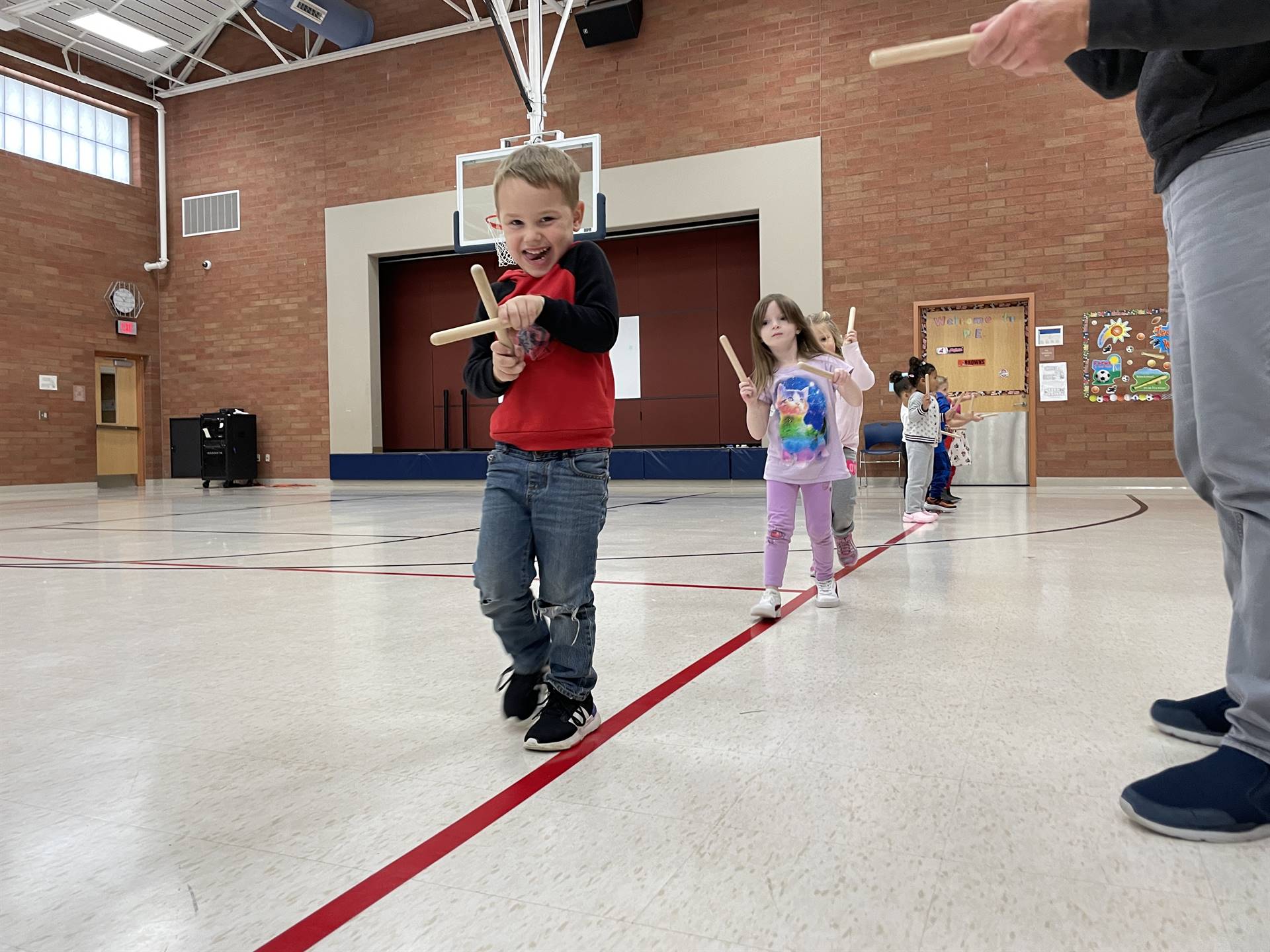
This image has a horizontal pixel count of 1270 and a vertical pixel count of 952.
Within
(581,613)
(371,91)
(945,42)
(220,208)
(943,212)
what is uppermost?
(371,91)

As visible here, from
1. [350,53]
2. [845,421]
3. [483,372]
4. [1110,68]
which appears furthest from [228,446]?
[1110,68]

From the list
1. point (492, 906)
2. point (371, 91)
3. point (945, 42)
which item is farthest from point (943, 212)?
point (492, 906)

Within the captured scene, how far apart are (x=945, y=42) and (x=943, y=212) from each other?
9.06 m

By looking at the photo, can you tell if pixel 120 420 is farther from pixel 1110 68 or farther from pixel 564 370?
pixel 1110 68

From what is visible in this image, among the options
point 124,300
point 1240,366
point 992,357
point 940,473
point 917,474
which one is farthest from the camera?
point 124,300

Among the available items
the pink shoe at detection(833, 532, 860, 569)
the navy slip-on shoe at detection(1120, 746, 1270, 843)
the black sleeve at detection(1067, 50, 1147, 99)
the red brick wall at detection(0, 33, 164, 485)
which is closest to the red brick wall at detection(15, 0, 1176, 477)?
the red brick wall at detection(0, 33, 164, 485)

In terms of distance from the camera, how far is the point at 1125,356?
879cm

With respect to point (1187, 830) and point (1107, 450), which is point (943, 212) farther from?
point (1187, 830)

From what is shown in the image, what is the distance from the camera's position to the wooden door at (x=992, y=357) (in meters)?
9.22

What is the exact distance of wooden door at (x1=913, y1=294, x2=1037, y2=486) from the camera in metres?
9.22

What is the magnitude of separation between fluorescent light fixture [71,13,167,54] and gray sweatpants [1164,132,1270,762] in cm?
1329

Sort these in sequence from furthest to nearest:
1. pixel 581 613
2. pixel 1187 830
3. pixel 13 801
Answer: pixel 581 613 → pixel 13 801 → pixel 1187 830

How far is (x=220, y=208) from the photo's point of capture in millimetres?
12672

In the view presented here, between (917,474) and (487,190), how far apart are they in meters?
6.51
